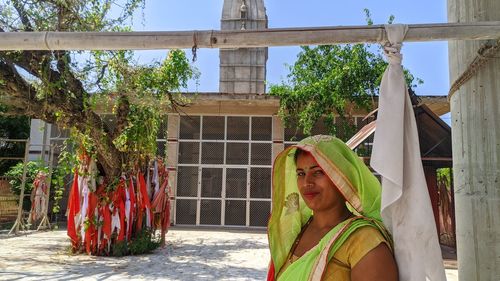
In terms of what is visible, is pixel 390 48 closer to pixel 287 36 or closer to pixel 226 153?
pixel 287 36

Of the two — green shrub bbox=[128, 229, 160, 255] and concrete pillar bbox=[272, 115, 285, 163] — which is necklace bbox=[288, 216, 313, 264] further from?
concrete pillar bbox=[272, 115, 285, 163]

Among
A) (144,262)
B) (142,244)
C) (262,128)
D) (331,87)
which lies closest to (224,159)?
(262,128)

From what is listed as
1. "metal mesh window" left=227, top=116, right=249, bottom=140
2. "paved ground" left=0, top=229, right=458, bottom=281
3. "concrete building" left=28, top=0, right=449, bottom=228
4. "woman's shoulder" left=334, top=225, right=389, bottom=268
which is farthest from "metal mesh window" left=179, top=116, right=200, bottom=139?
"woman's shoulder" left=334, top=225, right=389, bottom=268

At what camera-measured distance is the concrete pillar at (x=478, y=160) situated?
1917 millimetres

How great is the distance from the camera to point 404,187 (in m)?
1.46

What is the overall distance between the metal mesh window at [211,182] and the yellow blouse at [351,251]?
13019 mm

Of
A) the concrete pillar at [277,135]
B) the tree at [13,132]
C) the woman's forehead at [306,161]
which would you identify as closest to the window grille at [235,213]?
the concrete pillar at [277,135]

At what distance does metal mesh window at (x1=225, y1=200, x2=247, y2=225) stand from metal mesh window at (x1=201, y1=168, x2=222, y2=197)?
55cm

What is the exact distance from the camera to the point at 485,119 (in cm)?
195

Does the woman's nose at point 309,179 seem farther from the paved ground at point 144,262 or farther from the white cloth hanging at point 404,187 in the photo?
the paved ground at point 144,262

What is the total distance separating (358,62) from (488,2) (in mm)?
10036

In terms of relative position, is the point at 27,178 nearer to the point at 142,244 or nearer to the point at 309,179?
the point at 142,244

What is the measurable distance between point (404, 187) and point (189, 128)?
44.7 ft

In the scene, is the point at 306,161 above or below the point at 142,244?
above
